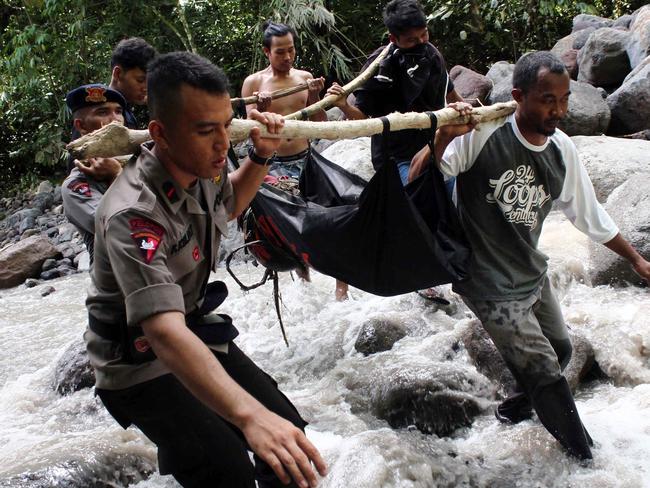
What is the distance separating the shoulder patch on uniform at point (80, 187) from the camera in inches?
104

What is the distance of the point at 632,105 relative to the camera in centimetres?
793

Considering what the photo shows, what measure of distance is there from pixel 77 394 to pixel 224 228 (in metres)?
2.67

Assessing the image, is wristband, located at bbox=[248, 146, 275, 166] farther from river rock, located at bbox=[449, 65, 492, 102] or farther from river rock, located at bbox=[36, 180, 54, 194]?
river rock, located at bbox=[36, 180, 54, 194]

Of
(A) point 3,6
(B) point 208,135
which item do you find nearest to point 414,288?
(B) point 208,135

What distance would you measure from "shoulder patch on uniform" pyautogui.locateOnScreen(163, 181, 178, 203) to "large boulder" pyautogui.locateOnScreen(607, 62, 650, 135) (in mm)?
7242

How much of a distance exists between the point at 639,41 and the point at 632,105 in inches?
50.1

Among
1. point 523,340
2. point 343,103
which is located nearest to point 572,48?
point 343,103

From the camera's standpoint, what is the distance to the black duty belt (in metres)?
1.94

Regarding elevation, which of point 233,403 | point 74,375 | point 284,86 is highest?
point 284,86

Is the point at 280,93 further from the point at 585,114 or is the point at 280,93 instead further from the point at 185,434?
the point at 585,114

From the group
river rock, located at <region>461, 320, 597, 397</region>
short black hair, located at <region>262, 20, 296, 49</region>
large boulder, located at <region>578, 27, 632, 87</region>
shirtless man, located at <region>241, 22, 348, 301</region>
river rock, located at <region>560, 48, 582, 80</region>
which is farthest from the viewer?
river rock, located at <region>560, 48, 582, 80</region>

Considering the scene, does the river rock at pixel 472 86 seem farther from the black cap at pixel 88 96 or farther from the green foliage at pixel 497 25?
the black cap at pixel 88 96

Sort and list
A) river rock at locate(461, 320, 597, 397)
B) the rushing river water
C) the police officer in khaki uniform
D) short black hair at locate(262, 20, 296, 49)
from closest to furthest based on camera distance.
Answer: the police officer in khaki uniform < the rushing river water < river rock at locate(461, 320, 597, 397) < short black hair at locate(262, 20, 296, 49)

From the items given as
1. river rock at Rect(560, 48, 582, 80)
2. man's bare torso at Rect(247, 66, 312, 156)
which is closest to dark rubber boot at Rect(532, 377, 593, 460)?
man's bare torso at Rect(247, 66, 312, 156)
